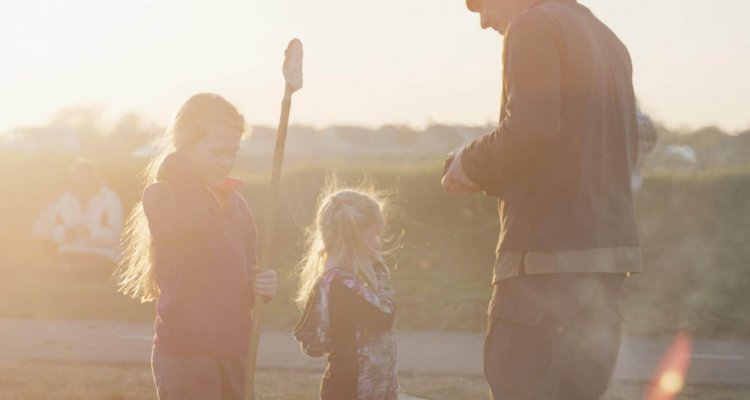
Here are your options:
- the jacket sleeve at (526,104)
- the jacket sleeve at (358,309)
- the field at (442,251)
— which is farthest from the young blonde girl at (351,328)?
the field at (442,251)

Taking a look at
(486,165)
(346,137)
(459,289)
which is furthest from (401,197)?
(346,137)

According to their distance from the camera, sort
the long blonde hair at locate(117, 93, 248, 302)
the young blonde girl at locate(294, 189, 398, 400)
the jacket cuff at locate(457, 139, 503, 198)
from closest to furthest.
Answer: the jacket cuff at locate(457, 139, 503, 198)
the long blonde hair at locate(117, 93, 248, 302)
the young blonde girl at locate(294, 189, 398, 400)

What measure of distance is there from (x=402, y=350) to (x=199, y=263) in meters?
5.22

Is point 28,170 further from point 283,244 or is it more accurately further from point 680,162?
point 680,162

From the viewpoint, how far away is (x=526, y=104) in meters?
3.26

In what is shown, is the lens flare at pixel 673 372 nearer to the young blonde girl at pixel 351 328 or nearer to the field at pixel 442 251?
the field at pixel 442 251

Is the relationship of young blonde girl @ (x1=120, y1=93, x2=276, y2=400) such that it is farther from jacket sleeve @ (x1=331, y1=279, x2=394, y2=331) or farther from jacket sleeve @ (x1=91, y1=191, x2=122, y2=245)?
jacket sleeve @ (x1=91, y1=191, x2=122, y2=245)

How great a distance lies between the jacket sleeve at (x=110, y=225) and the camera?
43.5 feet

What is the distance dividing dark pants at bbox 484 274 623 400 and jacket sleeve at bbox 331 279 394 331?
159 centimetres

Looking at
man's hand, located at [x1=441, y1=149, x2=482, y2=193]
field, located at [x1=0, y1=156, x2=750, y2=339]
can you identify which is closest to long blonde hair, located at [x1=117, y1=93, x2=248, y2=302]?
man's hand, located at [x1=441, y1=149, x2=482, y2=193]

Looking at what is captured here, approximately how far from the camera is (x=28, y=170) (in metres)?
17.0

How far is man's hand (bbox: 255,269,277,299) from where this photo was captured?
4379 mm

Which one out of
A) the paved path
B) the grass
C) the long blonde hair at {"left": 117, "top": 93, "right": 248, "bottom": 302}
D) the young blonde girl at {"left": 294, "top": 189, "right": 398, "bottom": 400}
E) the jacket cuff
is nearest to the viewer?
the jacket cuff

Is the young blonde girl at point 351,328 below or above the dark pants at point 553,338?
below
